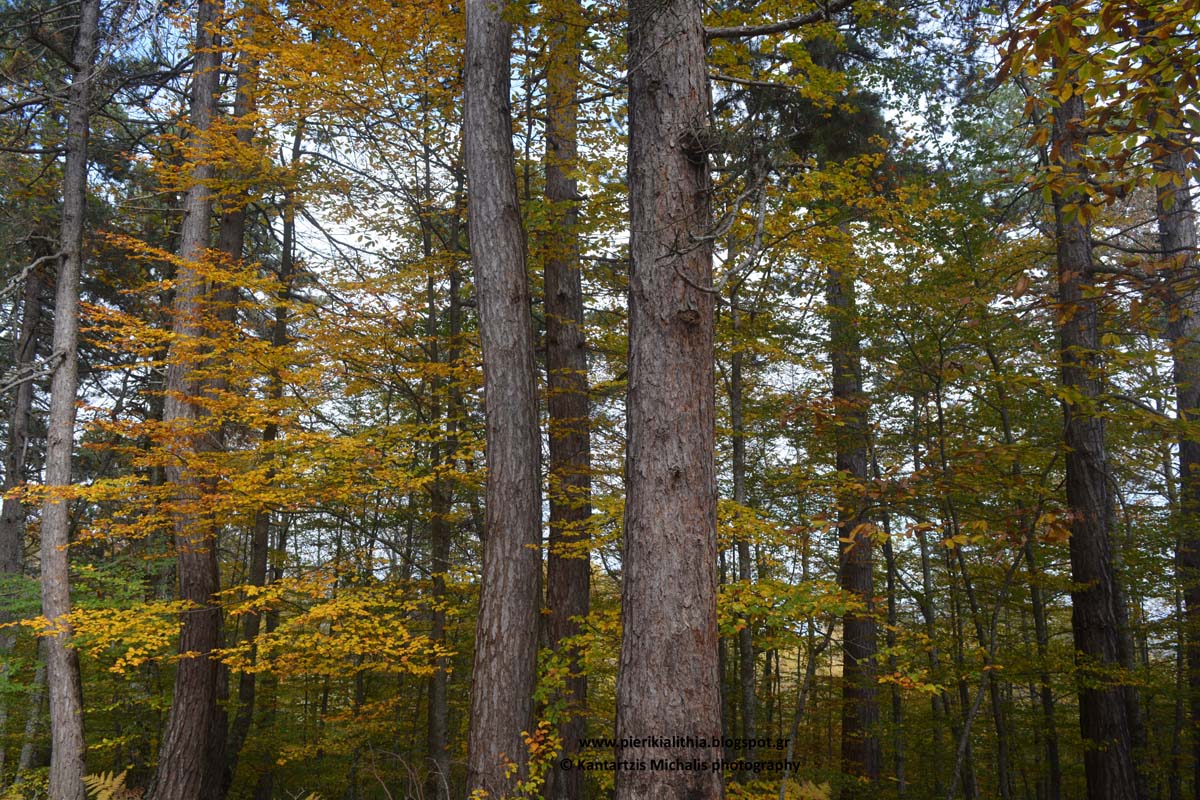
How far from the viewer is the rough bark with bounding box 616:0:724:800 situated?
3.12 meters

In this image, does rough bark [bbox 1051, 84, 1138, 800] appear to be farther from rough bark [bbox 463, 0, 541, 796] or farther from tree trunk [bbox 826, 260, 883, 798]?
rough bark [bbox 463, 0, 541, 796]

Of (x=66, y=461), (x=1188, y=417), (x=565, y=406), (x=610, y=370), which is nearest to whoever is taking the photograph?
(x=565, y=406)

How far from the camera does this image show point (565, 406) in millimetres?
7219

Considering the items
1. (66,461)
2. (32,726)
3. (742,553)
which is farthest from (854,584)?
(32,726)

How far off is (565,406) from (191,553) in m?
4.52

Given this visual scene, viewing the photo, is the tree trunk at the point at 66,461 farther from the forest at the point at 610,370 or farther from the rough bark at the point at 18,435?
the rough bark at the point at 18,435

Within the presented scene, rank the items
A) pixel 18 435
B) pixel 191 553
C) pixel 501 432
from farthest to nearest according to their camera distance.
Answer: pixel 18 435 < pixel 191 553 < pixel 501 432

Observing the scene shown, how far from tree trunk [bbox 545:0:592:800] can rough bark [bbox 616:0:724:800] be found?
2690 millimetres

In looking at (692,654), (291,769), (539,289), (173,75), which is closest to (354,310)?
(539,289)

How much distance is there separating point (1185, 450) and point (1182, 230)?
2.90 metres

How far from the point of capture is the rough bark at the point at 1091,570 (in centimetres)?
624

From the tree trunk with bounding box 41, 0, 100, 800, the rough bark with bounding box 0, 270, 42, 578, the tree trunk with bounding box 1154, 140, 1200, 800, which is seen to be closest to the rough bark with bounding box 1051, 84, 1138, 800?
the tree trunk with bounding box 1154, 140, 1200, 800

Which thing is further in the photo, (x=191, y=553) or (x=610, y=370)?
Result: (x=610, y=370)

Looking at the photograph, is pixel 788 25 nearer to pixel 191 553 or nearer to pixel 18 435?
pixel 191 553
